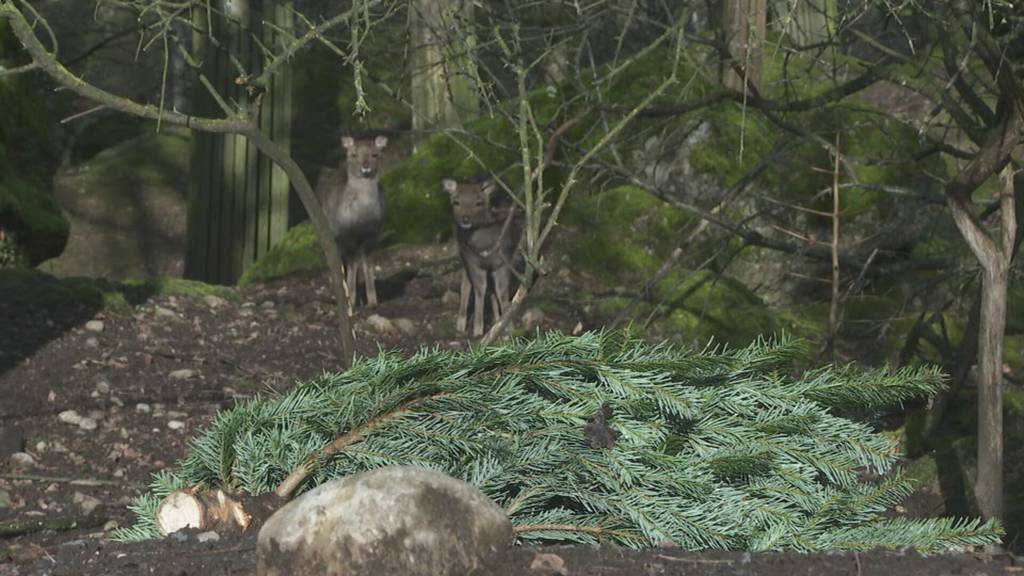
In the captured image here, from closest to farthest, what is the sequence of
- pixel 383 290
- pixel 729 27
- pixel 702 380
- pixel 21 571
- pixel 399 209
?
pixel 21 571, pixel 702 380, pixel 729 27, pixel 383 290, pixel 399 209

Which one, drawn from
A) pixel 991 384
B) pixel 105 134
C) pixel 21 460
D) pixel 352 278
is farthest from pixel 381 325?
pixel 105 134

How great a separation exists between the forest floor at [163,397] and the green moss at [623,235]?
39 centimetres

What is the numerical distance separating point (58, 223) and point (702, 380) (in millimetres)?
8570

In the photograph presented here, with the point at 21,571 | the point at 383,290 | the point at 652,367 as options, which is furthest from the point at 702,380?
the point at 383,290

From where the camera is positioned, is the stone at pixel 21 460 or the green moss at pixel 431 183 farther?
the green moss at pixel 431 183

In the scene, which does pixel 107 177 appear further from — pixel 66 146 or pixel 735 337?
pixel 735 337

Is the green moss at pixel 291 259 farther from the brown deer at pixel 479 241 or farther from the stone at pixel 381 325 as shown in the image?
the brown deer at pixel 479 241

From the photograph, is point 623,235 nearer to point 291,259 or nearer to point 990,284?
point 291,259

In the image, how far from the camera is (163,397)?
8375 millimetres

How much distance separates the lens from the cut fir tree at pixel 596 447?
3.85 m

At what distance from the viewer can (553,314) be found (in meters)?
10.2

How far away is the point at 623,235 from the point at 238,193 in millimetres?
4714

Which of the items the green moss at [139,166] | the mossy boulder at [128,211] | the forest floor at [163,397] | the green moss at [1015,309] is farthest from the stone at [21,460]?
the green moss at [139,166]

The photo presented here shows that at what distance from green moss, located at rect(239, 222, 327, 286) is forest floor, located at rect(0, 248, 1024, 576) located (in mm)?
169
